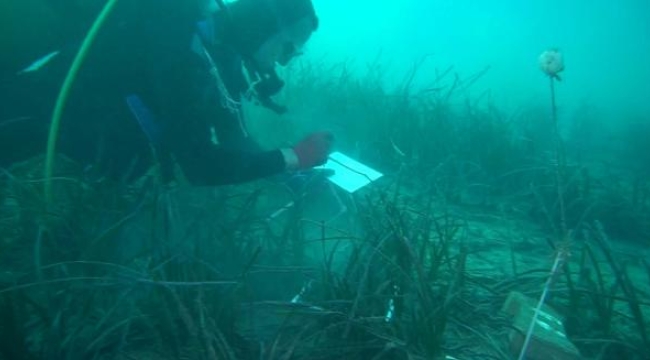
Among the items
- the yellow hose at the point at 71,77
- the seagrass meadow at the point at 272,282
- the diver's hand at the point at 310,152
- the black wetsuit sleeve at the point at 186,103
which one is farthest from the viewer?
the diver's hand at the point at 310,152

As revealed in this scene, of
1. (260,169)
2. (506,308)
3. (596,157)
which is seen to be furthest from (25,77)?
(596,157)

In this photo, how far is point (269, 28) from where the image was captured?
295 centimetres

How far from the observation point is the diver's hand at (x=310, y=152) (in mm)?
2846

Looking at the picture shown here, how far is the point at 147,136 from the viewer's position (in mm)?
2479

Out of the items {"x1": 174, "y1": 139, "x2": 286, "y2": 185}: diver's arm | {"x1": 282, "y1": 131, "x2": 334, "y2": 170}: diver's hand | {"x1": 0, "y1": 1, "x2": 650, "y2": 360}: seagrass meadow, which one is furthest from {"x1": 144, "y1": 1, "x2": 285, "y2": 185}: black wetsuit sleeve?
{"x1": 282, "y1": 131, "x2": 334, "y2": 170}: diver's hand

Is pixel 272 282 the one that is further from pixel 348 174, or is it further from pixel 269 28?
pixel 269 28

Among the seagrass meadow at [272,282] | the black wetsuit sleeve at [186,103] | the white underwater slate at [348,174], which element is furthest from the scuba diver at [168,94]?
the white underwater slate at [348,174]

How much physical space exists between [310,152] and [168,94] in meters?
0.97

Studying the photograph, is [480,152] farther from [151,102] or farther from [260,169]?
[151,102]

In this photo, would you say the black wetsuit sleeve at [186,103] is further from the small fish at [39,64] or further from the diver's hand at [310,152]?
the small fish at [39,64]

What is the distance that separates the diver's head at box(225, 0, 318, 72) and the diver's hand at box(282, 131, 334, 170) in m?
0.63

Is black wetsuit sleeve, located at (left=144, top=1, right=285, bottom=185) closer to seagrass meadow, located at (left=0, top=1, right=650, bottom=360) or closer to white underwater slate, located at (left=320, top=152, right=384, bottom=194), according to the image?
seagrass meadow, located at (left=0, top=1, right=650, bottom=360)

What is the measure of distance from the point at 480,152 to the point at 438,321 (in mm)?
4111

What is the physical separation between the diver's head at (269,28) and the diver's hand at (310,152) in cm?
63
